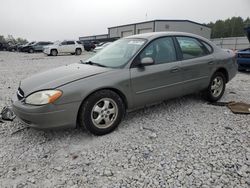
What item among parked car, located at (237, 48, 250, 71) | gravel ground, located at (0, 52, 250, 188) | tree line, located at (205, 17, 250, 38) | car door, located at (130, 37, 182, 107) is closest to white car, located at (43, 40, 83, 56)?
parked car, located at (237, 48, 250, 71)

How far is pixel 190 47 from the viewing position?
150 inches

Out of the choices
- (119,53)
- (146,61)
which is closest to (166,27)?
(119,53)

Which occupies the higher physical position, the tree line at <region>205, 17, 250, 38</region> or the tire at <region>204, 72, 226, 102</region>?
the tree line at <region>205, 17, 250, 38</region>

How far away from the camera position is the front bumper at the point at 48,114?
2.50 m

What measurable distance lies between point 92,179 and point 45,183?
49 cm

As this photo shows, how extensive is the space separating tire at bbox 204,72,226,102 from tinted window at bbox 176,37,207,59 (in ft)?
2.06

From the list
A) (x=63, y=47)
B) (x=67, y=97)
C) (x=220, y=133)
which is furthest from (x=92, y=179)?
(x=63, y=47)

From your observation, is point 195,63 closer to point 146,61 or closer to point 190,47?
point 190,47

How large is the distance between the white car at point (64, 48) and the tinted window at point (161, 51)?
18335 millimetres

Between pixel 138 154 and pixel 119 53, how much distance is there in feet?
5.91

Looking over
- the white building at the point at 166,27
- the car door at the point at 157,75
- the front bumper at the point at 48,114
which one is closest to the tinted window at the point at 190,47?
the car door at the point at 157,75

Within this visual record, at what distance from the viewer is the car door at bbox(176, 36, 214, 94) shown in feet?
12.0

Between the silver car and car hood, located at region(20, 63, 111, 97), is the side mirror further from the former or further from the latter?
car hood, located at region(20, 63, 111, 97)

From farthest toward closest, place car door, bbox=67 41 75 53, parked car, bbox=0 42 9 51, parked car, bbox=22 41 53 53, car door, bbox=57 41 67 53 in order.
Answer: parked car, bbox=0 42 9 51 → parked car, bbox=22 41 53 53 → car door, bbox=67 41 75 53 → car door, bbox=57 41 67 53
